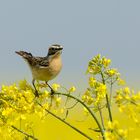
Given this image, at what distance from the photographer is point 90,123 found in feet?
57.4

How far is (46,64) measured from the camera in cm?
759

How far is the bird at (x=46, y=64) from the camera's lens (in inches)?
291

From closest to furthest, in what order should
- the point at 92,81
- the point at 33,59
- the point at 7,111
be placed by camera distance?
the point at 7,111 → the point at 92,81 → the point at 33,59

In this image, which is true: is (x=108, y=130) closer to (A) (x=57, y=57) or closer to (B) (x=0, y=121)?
(B) (x=0, y=121)

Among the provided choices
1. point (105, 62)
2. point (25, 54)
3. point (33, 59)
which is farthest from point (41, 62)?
point (105, 62)

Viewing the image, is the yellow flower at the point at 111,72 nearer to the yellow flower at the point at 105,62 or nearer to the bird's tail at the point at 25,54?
the yellow flower at the point at 105,62

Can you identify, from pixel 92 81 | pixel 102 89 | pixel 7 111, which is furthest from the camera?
pixel 92 81

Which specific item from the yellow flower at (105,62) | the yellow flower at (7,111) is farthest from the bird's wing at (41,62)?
the yellow flower at (7,111)

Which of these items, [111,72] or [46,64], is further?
[46,64]

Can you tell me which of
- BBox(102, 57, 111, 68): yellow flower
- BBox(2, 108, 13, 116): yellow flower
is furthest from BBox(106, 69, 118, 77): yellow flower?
BBox(2, 108, 13, 116): yellow flower

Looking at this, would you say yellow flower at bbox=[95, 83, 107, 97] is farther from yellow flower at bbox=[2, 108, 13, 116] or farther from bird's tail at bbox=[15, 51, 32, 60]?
bird's tail at bbox=[15, 51, 32, 60]

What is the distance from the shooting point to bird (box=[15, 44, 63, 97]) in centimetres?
739

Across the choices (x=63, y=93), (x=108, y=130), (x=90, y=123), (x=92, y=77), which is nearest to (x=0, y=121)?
(x=63, y=93)

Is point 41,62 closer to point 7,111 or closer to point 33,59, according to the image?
point 33,59
